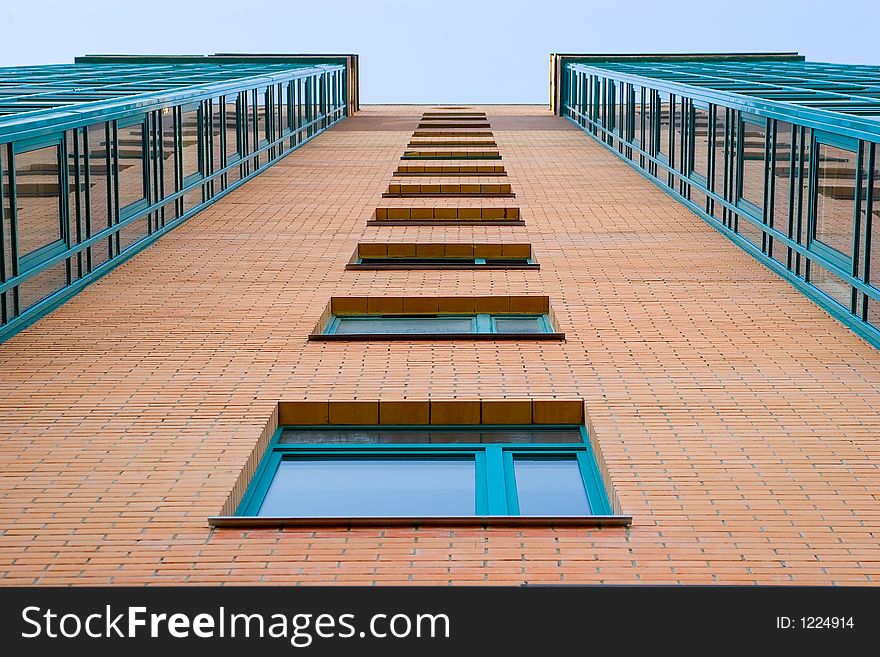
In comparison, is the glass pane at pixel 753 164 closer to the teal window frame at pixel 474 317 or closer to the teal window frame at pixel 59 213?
the teal window frame at pixel 474 317

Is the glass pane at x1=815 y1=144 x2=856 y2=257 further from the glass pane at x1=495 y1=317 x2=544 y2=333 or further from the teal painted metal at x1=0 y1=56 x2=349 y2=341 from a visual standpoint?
the teal painted metal at x1=0 y1=56 x2=349 y2=341

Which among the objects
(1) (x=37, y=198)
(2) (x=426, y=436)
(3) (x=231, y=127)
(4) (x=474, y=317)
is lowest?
(2) (x=426, y=436)

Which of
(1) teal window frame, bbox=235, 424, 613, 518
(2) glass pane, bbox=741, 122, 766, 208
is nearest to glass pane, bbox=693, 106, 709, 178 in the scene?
(2) glass pane, bbox=741, 122, 766, 208

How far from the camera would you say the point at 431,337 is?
972 centimetres

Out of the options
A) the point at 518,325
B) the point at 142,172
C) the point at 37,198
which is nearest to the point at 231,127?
the point at 142,172

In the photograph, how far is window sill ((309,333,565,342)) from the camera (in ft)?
31.7

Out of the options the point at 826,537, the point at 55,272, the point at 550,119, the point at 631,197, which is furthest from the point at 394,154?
the point at 826,537

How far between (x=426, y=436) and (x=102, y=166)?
229 inches

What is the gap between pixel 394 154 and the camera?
23234 mm

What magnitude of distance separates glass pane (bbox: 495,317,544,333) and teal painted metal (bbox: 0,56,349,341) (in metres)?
4.04

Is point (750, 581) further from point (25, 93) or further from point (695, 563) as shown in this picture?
point (25, 93)

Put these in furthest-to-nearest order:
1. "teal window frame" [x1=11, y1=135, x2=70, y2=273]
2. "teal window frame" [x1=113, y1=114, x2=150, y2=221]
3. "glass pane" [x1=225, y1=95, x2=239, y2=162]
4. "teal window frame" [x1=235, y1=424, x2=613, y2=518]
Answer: "glass pane" [x1=225, y1=95, x2=239, y2=162], "teal window frame" [x1=113, y1=114, x2=150, y2=221], "teal window frame" [x1=11, y1=135, x2=70, y2=273], "teal window frame" [x1=235, y1=424, x2=613, y2=518]

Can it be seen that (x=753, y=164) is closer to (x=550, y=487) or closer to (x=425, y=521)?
(x=550, y=487)

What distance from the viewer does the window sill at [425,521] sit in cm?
602
